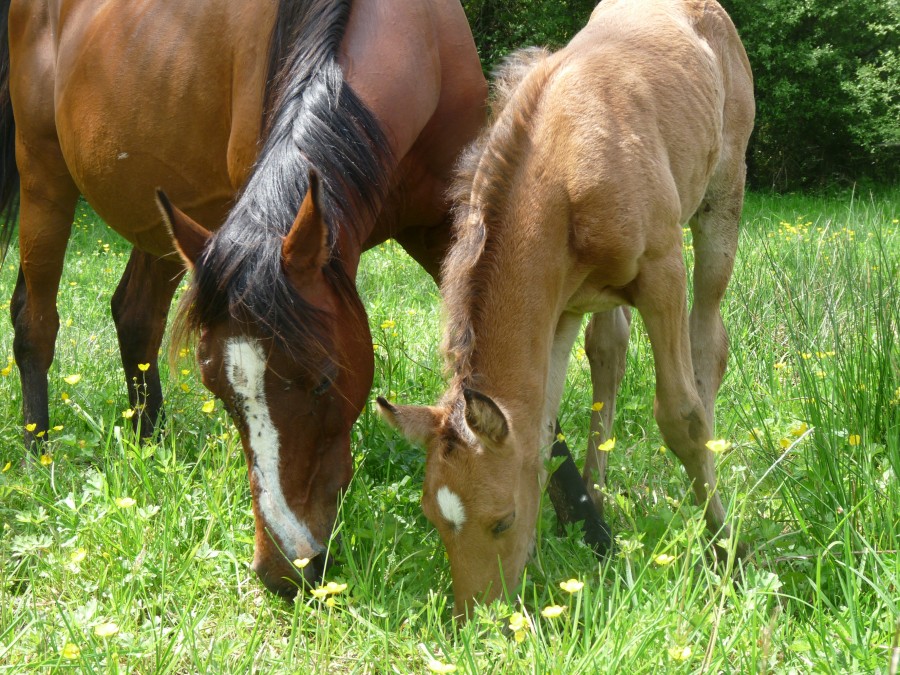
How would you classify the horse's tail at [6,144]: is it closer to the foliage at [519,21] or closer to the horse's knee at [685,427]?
the horse's knee at [685,427]

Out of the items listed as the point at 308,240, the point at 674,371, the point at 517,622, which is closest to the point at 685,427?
the point at 674,371

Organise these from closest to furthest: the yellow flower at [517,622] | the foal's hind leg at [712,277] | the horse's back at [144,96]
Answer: the yellow flower at [517,622], the horse's back at [144,96], the foal's hind leg at [712,277]

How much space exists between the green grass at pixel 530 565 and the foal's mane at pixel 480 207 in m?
0.68

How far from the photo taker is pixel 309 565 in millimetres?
2623

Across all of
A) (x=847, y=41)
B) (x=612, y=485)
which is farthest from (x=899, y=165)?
(x=612, y=485)

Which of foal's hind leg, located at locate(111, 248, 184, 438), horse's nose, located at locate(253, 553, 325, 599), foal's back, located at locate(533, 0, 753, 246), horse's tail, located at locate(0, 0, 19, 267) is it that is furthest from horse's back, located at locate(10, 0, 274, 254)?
horse's nose, located at locate(253, 553, 325, 599)

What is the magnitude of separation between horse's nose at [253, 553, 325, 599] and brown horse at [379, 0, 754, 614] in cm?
41

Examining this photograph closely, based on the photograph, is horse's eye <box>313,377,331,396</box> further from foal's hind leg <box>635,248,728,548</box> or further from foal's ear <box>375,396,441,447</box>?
foal's hind leg <box>635,248,728,548</box>

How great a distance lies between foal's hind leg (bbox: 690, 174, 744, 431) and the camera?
3797 mm

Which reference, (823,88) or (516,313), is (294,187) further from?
(823,88)

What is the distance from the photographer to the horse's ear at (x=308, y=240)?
2.56 meters

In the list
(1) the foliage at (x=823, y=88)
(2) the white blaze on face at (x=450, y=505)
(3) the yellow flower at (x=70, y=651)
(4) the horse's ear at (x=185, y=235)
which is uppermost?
(4) the horse's ear at (x=185, y=235)

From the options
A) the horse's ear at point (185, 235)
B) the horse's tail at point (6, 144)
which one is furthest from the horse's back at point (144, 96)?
the horse's ear at point (185, 235)

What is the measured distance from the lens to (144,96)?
3.97 m
